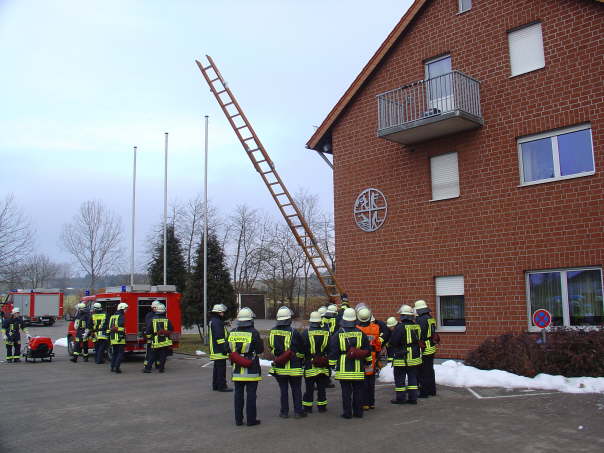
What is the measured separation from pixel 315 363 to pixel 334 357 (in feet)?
1.90

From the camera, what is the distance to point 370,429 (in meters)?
8.09

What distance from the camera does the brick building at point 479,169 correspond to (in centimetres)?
1324

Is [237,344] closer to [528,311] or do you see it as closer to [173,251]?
[528,311]

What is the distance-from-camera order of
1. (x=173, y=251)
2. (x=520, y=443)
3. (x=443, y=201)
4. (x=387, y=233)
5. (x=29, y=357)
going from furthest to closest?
1. (x=173, y=251)
2. (x=29, y=357)
3. (x=387, y=233)
4. (x=443, y=201)
5. (x=520, y=443)

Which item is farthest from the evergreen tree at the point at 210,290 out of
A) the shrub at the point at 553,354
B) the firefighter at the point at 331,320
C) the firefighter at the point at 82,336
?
the shrub at the point at 553,354

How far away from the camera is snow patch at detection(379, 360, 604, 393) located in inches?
408

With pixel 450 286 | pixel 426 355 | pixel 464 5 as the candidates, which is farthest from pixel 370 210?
pixel 426 355

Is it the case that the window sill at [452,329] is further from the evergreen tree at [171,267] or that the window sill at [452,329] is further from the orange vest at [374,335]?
the evergreen tree at [171,267]

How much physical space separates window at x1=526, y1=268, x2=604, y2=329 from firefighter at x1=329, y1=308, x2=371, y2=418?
6716 mm

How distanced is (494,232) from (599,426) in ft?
23.6

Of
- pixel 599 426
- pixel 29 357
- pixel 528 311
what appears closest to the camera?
pixel 599 426

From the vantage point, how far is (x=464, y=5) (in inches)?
618

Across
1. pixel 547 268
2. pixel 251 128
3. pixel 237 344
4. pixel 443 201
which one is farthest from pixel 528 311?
pixel 251 128

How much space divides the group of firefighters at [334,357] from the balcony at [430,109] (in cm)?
583
